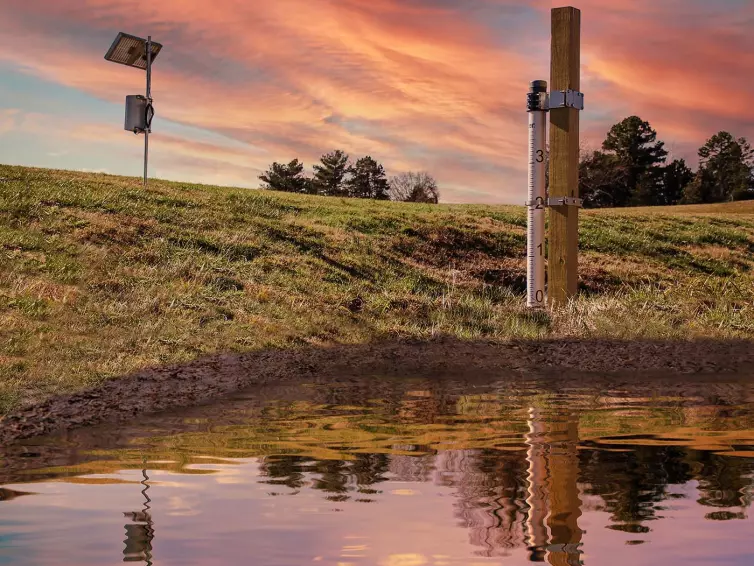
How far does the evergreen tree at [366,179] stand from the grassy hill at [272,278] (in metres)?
40.8

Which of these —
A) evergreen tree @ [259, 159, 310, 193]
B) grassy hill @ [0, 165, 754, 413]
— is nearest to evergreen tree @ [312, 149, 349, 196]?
evergreen tree @ [259, 159, 310, 193]

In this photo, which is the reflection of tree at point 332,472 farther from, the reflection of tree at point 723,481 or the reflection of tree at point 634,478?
the reflection of tree at point 723,481

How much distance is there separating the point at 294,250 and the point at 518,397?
8544 mm

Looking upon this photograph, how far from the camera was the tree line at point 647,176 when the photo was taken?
6494cm

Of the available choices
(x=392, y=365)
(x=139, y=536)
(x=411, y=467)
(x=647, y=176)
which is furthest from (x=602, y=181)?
(x=139, y=536)

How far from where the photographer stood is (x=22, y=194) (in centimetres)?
1677

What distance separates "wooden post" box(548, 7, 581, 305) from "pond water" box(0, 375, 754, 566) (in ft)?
19.6

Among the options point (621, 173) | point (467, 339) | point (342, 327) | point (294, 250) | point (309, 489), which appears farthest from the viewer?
point (621, 173)

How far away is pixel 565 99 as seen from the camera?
485 inches

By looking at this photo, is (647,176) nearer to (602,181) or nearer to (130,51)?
(602,181)

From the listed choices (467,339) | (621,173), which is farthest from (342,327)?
(621,173)

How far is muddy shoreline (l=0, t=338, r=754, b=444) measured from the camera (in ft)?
23.4

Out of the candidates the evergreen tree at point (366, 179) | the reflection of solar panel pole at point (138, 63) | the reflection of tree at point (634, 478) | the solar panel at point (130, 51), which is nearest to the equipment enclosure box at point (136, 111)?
the reflection of solar panel pole at point (138, 63)

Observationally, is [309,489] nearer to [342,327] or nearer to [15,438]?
[15,438]
